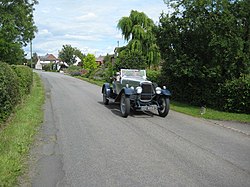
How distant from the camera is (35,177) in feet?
15.9

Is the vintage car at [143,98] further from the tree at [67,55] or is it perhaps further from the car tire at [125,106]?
the tree at [67,55]

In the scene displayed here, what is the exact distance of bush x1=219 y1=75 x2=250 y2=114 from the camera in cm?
1239

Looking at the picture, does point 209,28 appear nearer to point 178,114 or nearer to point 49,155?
point 178,114

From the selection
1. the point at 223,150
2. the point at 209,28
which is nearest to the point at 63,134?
the point at 223,150

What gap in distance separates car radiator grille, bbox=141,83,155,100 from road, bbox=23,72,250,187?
53.3 inches

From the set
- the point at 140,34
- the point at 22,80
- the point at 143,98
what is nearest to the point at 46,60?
the point at 140,34

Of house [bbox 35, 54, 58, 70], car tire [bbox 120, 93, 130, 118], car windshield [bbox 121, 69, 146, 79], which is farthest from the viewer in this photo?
house [bbox 35, 54, 58, 70]

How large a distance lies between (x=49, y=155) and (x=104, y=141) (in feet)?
5.39

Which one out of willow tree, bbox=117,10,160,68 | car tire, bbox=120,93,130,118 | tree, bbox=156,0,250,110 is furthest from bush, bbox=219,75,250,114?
willow tree, bbox=117,10,160,68

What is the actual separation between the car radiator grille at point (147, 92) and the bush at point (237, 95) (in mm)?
3935

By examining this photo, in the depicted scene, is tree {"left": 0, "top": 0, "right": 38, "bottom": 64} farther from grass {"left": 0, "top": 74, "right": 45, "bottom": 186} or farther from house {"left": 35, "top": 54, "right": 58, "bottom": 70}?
house {"left": 35, "top": 54, "right": 58, "bottom": 70}

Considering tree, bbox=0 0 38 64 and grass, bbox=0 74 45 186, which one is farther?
tree, bbox=0 0 38 64

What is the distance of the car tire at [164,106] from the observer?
11.2m

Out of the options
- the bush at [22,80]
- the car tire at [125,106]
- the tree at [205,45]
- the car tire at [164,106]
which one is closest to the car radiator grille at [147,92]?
the car tire at [164,106]
